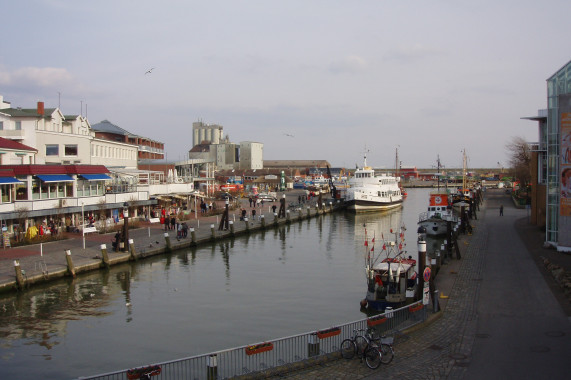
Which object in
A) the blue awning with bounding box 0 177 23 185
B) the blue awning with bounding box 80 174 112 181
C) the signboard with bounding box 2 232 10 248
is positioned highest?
the blue awning with bounding box 80 174 112 181

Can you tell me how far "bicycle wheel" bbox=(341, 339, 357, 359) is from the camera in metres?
15.6

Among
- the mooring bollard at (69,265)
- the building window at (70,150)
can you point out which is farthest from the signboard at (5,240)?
the building window at (70,150)

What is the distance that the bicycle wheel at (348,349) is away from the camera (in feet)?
51.3

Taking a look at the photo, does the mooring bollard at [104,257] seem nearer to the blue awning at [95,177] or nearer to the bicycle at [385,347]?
the blue awning at [95,177]

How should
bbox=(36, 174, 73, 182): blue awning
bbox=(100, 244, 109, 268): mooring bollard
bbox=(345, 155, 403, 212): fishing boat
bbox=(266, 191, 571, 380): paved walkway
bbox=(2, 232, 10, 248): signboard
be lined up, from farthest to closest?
bbox=(345, 155, 403, 212): fishing boat → bbox=(36, 174, 73, 182): blue awning → bbox=(2, 232, 10, 248): signboard → bbox=(100, 244, 109, 268): mooring bollard → bbox=(266, 191, 571, 380): paved walkway

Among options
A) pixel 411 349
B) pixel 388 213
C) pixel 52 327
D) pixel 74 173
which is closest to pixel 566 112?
pixel 411 349

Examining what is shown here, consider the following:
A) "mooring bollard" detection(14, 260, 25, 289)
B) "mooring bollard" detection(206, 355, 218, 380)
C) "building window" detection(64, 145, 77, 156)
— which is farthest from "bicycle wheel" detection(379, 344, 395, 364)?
"building window" detection(64, 145, 77, 156)

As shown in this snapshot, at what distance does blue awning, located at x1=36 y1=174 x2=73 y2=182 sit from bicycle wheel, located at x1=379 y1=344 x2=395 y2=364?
34.5 m

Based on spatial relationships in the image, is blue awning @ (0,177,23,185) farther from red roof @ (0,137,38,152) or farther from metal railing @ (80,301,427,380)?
metal railing @ (80,301,427,380)

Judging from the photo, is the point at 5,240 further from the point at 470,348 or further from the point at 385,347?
the point at 470,348

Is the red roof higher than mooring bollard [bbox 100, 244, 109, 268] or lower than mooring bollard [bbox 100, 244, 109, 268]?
higher

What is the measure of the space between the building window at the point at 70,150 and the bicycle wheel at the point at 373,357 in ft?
155

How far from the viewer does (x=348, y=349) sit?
1577cm

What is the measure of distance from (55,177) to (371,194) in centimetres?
5197
